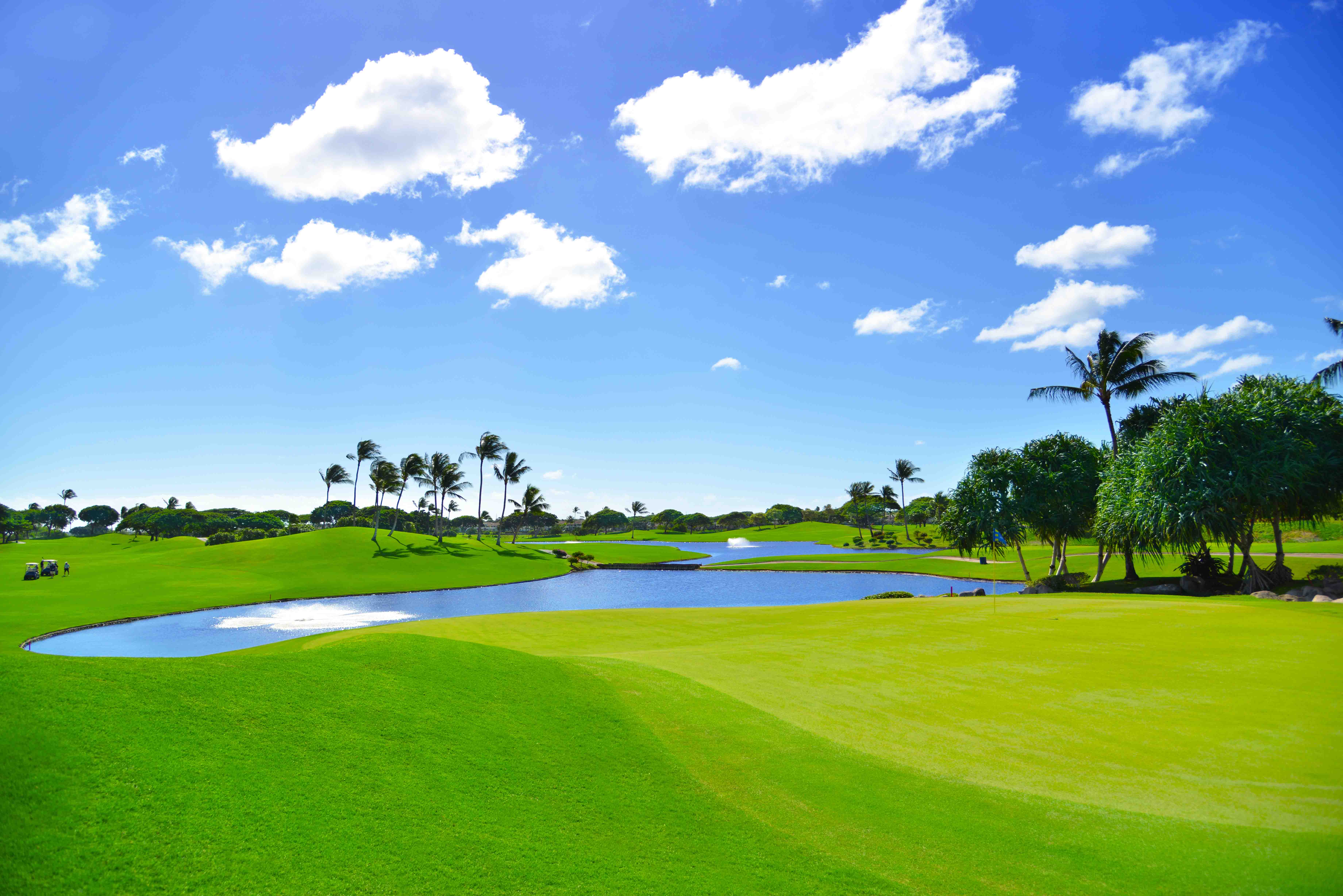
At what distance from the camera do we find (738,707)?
14.3 metres

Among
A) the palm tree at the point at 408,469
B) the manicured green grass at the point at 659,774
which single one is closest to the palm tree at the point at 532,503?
the palm tree at the point at 408,469

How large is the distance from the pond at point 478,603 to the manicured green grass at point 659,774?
20710 mm

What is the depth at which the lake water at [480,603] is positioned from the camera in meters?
33.8

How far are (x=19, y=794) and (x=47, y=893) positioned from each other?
4.72 feet

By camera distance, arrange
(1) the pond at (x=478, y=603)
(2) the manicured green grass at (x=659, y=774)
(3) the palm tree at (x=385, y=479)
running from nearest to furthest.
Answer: (2) the manicured green grass at (x=659, y=774) < (1) the pond at (x=478, y=603) < (3) the palm tree at (x=385, y=479)

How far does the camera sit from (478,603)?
55875 mm

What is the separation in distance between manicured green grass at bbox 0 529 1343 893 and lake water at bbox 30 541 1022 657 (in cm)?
1601

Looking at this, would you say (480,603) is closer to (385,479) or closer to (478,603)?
(478,603)

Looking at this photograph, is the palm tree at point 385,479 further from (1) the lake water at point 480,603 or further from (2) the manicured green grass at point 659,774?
(2) the manicured green grass at point 659,774

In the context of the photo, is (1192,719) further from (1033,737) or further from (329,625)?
(329,625)

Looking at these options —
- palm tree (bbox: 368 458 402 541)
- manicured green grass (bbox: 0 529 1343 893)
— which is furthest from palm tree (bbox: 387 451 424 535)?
manicured green grass (bbox: 0 529 1343 893)

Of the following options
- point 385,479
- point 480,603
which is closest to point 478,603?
point 480,603

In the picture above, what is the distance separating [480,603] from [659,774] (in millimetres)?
49641

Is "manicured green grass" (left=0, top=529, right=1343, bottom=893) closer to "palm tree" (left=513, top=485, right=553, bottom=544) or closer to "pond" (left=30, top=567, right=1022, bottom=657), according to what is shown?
"pond" (left=30, top=567, right=1022, bottom=657)
